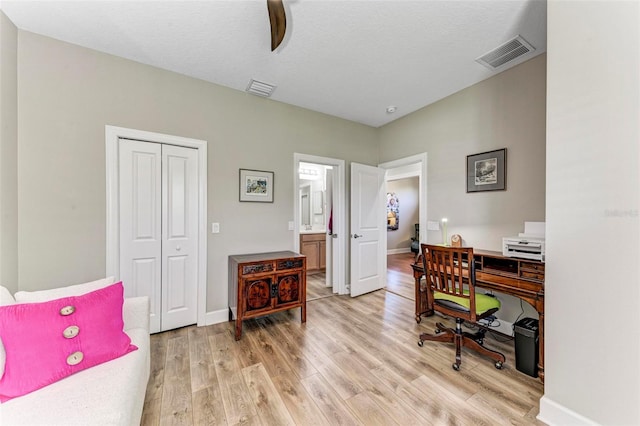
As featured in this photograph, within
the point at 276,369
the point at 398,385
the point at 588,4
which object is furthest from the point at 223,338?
the point at 588,4

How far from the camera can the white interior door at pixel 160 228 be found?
8.07ft

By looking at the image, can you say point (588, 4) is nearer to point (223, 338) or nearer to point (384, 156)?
point (384, 156)

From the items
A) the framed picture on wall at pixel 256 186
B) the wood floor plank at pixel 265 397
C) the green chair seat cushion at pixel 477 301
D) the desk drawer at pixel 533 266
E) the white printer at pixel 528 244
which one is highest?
the framed picture on wall at pixel 256 186

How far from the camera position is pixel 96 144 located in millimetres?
2295

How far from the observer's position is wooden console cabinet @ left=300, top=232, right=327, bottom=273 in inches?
195

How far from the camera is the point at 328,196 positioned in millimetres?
4480

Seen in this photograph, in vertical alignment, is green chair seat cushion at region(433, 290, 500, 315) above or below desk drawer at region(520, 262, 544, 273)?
below

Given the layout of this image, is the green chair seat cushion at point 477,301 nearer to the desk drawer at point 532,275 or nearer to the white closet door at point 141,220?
the desk drawer at point 532,275

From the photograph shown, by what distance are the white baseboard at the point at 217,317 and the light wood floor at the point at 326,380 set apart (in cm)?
11

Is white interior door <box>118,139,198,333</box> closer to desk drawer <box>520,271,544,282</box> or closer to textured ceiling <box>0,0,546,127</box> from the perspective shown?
textured ceiling <box>0,0,546,127</box>

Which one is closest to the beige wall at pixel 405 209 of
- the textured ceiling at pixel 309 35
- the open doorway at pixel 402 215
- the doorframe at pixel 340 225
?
the open doorway at pixel 402 215

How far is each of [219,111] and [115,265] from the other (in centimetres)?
194

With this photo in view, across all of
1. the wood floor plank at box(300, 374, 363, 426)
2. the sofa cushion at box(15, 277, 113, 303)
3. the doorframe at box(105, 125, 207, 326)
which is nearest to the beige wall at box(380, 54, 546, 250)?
the wood floor plank at box(300, 374, 363, 426)

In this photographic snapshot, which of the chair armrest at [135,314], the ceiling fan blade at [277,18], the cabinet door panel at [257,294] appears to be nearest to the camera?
the ceiling fan blade at [277,18]
